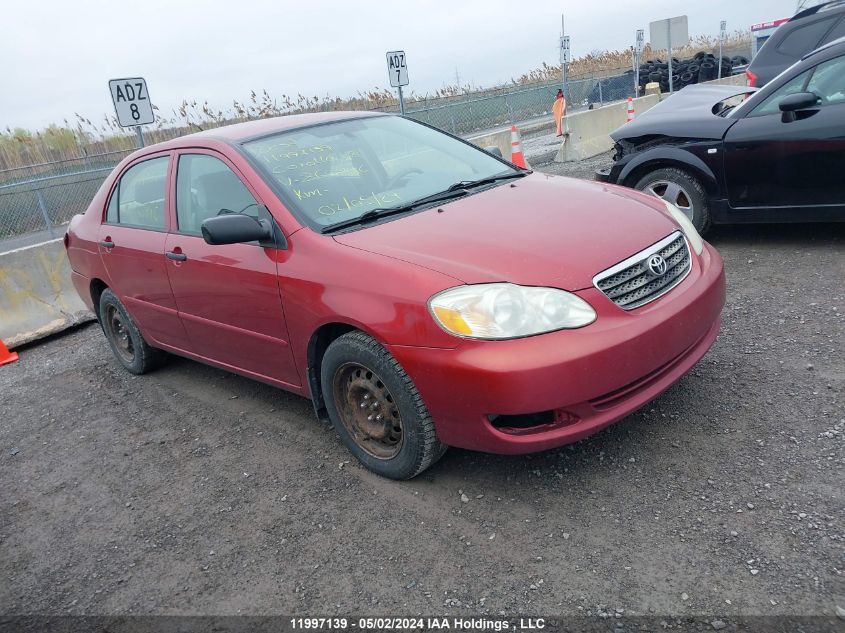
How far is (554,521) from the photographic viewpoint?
283 centimetres

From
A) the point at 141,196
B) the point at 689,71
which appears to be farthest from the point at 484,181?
the point at 689,71

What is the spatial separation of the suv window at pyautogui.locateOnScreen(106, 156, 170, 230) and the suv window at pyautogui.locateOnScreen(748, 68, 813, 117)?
4530mm

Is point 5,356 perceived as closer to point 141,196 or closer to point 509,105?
point 141,196

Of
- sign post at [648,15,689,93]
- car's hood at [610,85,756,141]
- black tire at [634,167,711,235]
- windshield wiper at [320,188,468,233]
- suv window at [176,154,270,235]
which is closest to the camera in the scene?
windshield wiper at [320,188,468,233]

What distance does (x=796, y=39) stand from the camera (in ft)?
31.3

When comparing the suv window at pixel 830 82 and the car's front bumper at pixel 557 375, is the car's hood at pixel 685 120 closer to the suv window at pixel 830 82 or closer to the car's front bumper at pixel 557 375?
the suv window at pixel 830 82

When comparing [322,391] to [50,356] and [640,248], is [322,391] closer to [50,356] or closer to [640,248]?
[640,248]

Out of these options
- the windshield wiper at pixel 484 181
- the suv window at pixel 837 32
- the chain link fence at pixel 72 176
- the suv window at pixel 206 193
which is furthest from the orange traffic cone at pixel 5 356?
the suv window at pixel 837 32

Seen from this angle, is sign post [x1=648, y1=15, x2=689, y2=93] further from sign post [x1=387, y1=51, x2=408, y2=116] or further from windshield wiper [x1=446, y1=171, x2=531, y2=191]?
windshield wiper [x1=446, y1=171, x2=531, y2=191]

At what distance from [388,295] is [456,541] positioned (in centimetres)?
105

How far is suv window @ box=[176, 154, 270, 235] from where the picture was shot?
12.0ft

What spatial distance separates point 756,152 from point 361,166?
11.1 feet

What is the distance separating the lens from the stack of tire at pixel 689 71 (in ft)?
82.3

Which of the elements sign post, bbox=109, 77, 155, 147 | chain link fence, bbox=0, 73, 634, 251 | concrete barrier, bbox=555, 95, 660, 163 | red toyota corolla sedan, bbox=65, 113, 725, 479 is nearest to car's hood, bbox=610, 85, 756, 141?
red toyota corolla sedan, bbox=65, 113, 725, 479
